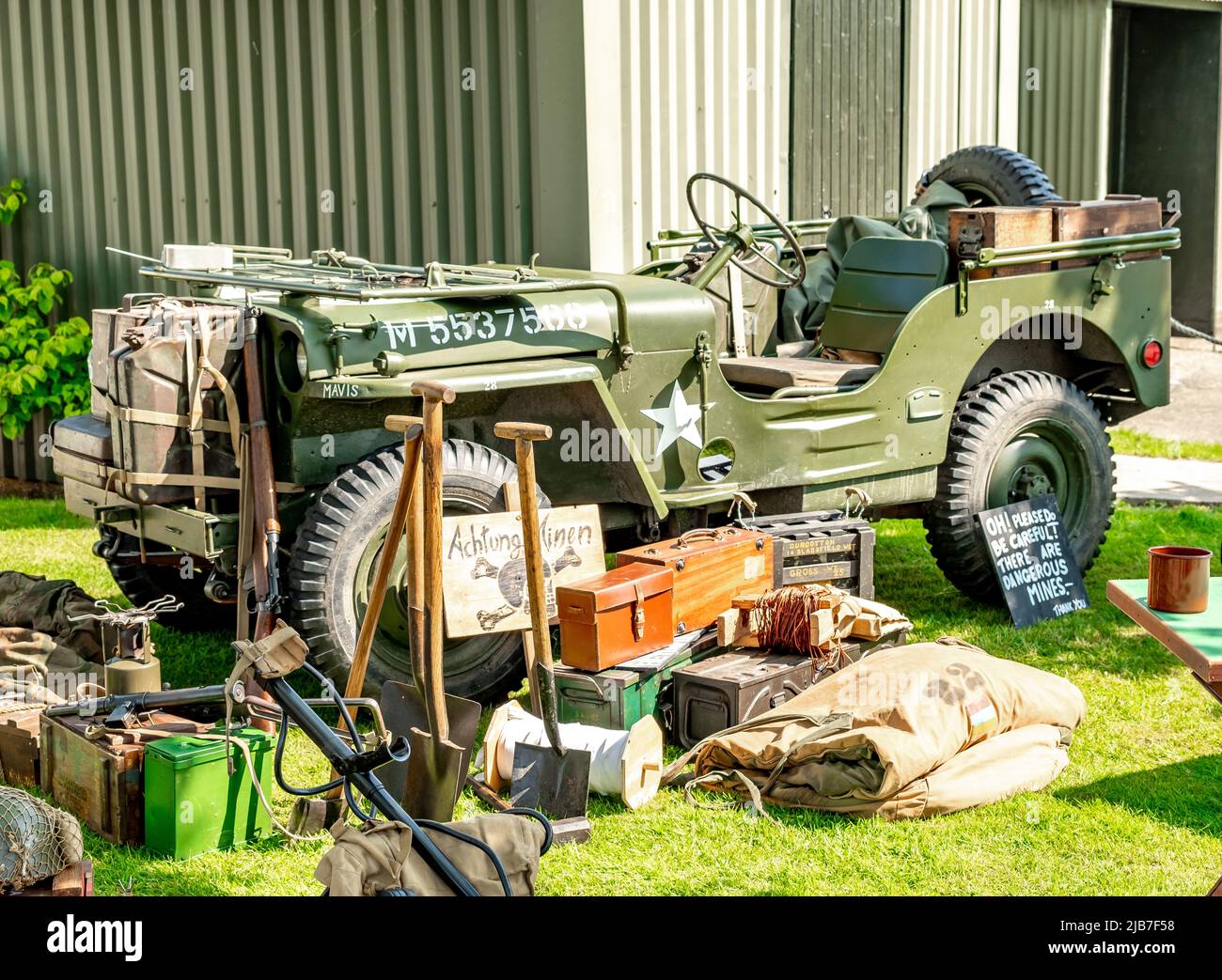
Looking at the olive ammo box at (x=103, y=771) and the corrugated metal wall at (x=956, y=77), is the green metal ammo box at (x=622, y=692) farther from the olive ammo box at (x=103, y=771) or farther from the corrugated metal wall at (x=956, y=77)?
the corrugated metal wall at (x=956, y=77)

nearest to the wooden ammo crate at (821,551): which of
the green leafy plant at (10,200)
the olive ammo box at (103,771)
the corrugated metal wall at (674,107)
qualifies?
the olive ammo box at (103,771)

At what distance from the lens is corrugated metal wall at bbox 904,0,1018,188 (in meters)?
9.94

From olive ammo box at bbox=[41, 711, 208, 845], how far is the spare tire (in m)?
4.50

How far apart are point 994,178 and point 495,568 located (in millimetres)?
3474

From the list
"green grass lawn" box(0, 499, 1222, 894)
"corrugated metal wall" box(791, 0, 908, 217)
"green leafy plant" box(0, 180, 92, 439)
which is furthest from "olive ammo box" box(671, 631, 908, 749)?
"green leafy plant" box(0, 180, 92, 439)

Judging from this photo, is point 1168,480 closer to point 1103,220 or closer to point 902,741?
point 1103,220

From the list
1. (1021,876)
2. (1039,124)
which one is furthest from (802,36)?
(1021,876)

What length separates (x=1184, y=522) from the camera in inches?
335

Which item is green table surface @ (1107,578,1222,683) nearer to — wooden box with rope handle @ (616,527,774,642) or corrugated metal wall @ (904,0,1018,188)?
wooden box with rope handle @ (616,527,774,642)

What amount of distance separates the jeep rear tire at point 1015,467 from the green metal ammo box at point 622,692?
1788mm

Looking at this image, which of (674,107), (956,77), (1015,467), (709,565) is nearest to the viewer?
(709,565)

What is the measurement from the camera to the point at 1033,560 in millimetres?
6637

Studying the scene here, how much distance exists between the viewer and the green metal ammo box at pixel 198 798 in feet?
14.4

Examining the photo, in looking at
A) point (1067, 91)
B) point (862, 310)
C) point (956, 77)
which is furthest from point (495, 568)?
point (1067, 91)
